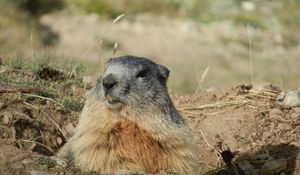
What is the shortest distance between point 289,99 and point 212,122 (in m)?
0.66

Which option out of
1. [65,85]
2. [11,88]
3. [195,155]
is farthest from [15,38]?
[195,155]

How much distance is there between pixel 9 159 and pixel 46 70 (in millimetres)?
1814

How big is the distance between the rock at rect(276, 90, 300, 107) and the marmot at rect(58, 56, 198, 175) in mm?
1571

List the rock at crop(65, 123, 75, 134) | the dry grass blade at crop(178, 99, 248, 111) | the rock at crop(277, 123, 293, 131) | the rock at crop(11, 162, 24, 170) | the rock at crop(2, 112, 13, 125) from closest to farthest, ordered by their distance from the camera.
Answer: the rock at crop(11, 162, 24, 170)
the rock at crop(2, 112, 13, 125)
the rock at crop(65, 123, 75, 134)
the rock at crop(277, 123, 293, 131)
the dry grass blade at crop(178, 99, 248, 111)

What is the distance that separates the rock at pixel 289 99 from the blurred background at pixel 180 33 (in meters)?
3.81

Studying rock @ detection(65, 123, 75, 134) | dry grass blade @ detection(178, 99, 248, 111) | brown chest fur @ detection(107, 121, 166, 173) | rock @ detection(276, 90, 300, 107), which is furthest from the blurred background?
brown chest fur @ detection(107, 121, 166, 173)

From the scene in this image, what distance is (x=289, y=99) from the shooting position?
5.95m

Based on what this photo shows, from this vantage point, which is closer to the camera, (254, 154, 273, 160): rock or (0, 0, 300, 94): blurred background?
(254, 154, 273, 160): rock

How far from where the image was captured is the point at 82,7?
15219mm

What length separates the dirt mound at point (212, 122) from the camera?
5.06 meters

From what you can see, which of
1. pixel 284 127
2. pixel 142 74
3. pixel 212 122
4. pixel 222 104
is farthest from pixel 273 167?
pixel 142 74

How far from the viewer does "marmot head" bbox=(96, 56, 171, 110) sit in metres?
4.31

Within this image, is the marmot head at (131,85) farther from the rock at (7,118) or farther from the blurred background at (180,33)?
the blurred background at (180,33)

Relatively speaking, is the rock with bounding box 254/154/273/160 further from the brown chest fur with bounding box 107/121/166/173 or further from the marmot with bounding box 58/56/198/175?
the brown chest fur with bounding box 107/121/166/173
